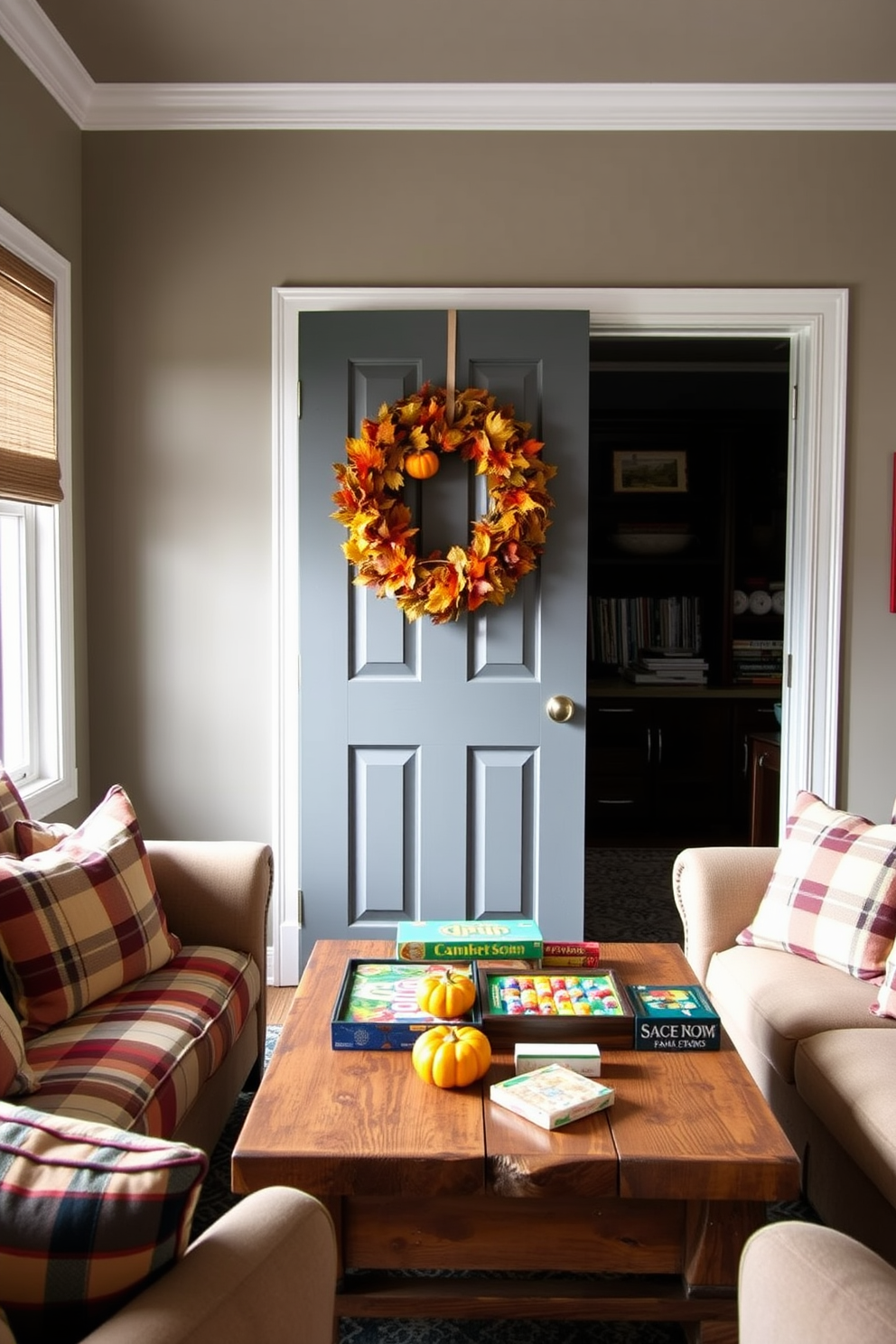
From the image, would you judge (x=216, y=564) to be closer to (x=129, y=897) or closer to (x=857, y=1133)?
(x=129, y=897)

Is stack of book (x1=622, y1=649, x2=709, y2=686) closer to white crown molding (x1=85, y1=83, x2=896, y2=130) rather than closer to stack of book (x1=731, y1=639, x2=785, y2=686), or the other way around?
stack of book (x1=731, y1=639, x2=785, y2=686)

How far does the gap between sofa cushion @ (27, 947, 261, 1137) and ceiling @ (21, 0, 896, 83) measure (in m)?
2.53

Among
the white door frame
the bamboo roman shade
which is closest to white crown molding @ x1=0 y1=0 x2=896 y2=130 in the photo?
the white door frame

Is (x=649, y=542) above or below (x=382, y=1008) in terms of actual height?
above

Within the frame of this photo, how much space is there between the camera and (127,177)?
357cm

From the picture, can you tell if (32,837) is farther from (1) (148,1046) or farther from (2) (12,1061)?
(2) (12,1061)

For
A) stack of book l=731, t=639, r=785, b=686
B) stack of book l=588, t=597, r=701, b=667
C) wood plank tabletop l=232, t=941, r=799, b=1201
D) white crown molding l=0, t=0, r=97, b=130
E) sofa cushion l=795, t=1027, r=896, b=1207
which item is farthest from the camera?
stack of book l=588, t=597, r=701, b=667

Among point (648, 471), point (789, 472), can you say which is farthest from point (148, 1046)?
point (648, 471)

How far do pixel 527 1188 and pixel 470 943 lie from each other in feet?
2.37

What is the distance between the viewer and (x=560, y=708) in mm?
3523

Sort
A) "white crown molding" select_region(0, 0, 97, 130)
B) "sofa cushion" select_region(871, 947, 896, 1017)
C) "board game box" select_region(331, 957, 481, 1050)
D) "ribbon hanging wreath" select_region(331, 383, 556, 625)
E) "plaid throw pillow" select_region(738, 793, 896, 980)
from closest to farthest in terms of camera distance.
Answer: "board game box" select_region(331, 957, 481, 1050)
"sofa cushion" select_region(871, 947, 896, 1017)
"plaid throw pillow" select_region(738, 793, 896, 980)
"white crown molding" select_region(0, 0, 97, 130)
"ribbon hanging wreath" select_region(331, 383, 556, 625)

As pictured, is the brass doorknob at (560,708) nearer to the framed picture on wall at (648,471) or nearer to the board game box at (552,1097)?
the board game box at (552,1097)

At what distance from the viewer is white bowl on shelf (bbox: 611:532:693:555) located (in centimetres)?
620

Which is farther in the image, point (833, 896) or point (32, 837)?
point (833, 896)
